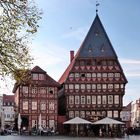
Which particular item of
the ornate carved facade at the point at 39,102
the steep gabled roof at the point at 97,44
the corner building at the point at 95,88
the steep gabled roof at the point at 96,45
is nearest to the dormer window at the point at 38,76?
the ornate carved facade at the point at 39,102

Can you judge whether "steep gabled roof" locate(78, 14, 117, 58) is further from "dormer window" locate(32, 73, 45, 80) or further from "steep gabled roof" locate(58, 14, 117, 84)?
"dormer window" locate(32, 73, 45, 80)

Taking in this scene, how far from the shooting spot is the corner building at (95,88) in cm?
8694

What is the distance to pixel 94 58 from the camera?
87.4 m

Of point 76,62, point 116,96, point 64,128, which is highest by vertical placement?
point 76,62

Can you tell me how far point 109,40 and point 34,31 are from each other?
2927 inches

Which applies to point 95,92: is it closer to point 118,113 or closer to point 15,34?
point 118,113

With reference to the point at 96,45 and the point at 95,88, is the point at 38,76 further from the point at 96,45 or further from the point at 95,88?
the point at 96,45

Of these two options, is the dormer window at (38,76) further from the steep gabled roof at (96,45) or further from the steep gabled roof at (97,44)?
the steep gabled roof at (97,44)

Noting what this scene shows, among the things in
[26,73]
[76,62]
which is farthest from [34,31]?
[76,62]

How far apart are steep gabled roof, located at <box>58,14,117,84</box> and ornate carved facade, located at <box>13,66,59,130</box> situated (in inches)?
140

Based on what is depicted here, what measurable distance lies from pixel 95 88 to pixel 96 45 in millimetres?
7839

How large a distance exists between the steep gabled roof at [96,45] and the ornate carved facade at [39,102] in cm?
354

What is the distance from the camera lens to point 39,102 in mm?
87812

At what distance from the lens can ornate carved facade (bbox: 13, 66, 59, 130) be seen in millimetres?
86688
